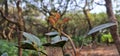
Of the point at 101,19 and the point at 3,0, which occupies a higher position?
the point at 3,0

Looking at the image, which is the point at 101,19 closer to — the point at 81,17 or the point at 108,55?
the point at 81,17

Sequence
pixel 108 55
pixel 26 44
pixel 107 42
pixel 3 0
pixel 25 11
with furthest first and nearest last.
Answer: pixel 107 42
pixel 25 11
pixel 108 55
pixel 3 0
pixel 26 44

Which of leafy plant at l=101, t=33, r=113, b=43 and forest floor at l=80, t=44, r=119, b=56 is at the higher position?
forest floor at l=80, t=44, r=119, b=56

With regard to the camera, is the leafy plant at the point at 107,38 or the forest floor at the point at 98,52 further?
the leafy plant at the point at 107,38

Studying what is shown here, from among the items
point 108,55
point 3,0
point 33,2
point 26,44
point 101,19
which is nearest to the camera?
point 26,44

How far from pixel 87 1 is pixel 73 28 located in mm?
8611

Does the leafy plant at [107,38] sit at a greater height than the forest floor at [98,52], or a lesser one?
lesser

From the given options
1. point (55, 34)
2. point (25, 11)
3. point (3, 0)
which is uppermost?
point (55, 34)

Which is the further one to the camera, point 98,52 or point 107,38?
point 107,38

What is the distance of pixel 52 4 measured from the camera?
15.9 meters

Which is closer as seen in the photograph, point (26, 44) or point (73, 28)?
point (26, 44)

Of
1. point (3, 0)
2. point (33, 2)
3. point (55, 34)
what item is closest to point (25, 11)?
point (33, 2)

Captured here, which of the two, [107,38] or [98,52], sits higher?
[98,52]

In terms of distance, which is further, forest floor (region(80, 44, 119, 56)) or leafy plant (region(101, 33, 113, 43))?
leafy plant (region(101, 33, 113, 43))
